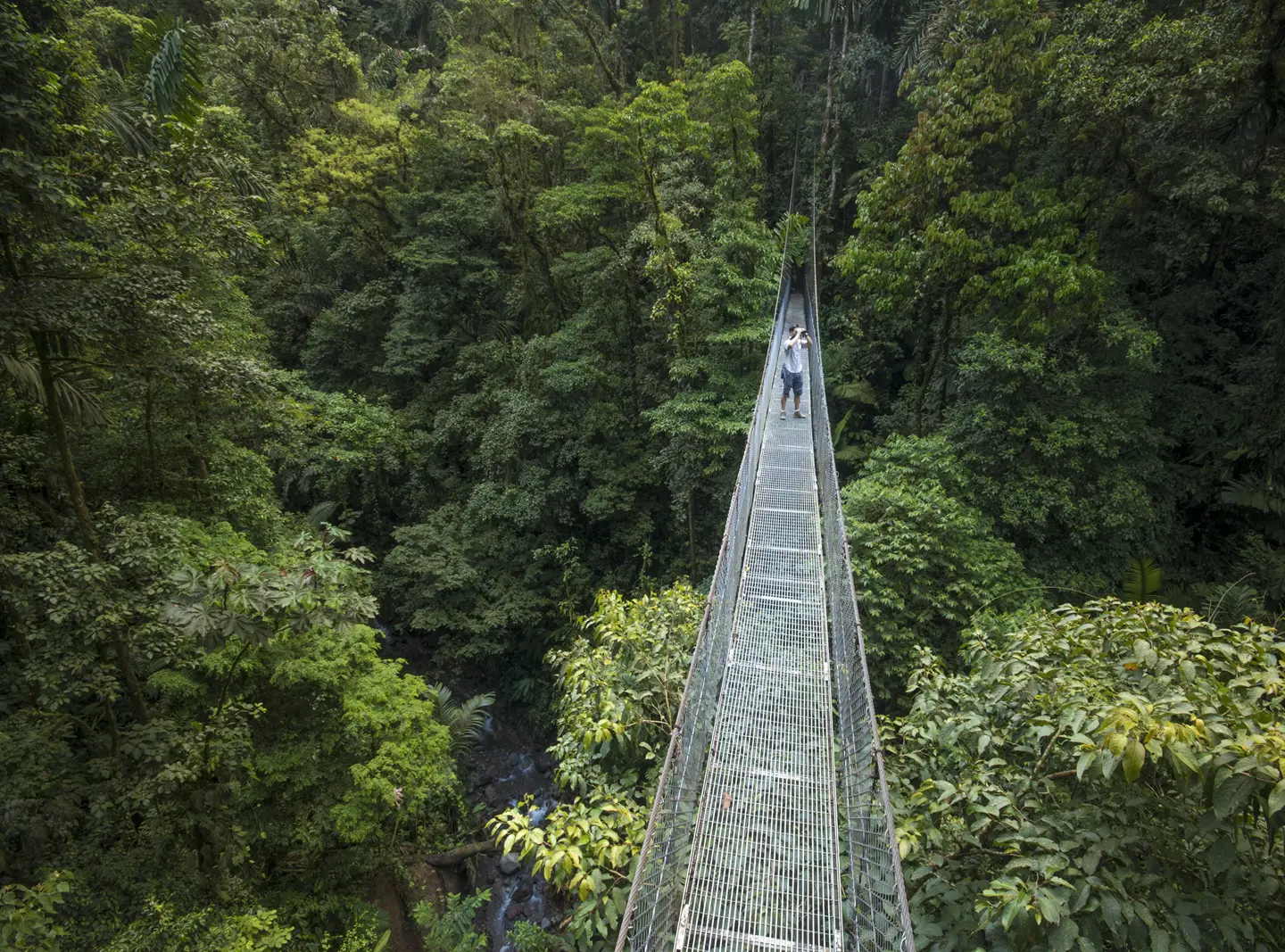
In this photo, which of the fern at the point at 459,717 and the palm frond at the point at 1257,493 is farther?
the fern at the point at 459,717

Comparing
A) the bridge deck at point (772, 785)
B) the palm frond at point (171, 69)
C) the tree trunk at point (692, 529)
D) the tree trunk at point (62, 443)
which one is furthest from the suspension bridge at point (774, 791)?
the palm frond at point (171, 69)

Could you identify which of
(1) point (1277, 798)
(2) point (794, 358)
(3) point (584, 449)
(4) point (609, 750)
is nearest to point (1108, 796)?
(1) point (1277, 798)

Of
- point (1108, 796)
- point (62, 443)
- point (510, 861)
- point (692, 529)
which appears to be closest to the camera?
point (1108, 796)

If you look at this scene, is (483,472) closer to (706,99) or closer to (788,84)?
(706,99)

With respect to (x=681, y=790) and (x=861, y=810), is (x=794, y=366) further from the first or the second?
(x=681, y=790)

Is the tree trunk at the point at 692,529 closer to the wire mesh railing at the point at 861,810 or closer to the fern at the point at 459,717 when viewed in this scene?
the fern at the point at 459,717

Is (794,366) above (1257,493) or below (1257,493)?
above
